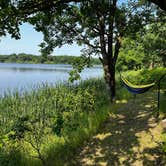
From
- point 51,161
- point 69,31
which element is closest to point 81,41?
point 69,31

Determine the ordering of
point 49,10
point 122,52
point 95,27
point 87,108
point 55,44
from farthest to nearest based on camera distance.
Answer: point 122,52
point 55,44
point 95,27
point 87,108
point 49,10

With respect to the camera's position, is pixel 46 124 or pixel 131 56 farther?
pixel 131 56

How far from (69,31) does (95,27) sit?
1096 millimetres

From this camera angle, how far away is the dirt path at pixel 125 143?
5.70 m

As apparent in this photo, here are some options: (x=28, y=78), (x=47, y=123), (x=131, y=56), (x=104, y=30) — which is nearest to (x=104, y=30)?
(x=104, y=30)

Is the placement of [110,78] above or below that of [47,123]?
above

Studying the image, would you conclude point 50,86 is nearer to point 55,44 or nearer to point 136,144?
point 55,44

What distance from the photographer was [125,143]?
643 cm

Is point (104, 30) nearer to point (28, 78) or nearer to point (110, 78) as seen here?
point (110, 78)

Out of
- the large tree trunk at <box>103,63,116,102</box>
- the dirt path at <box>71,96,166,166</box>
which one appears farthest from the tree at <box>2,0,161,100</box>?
the dirt path at <box>71,96,166,166</box>

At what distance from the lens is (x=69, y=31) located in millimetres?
11508

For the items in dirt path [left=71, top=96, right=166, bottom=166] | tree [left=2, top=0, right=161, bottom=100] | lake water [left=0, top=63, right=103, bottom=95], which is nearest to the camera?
dirt path [left=71, top=96, right=166, bottom=166]

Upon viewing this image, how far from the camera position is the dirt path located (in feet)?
18.7

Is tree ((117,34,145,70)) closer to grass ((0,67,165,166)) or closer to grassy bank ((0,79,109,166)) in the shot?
grass ((0,67,165,166))
